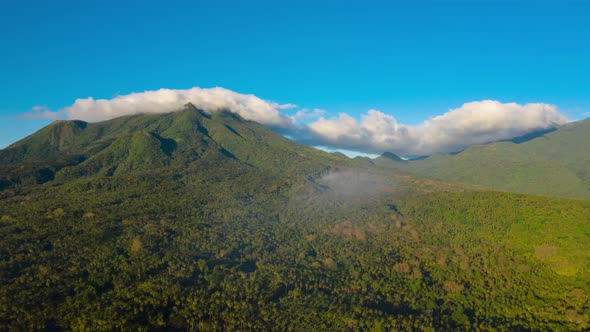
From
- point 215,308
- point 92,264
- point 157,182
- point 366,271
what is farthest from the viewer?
point 157,182

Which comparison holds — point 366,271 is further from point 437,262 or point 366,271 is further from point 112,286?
point 112,286

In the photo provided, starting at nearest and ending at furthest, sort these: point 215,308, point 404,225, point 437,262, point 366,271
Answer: point 215,308 → point 366,271 → point 437,262 → point 404,225

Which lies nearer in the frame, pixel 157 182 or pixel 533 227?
pixel 533 227

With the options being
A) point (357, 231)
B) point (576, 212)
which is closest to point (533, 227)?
point (576, 212)

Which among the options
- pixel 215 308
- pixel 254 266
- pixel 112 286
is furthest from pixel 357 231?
pixel 112 286

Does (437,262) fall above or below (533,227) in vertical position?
below

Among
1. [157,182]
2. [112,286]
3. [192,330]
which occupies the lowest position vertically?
[192,330]

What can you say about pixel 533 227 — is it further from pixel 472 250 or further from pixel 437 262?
pixel 437 262
